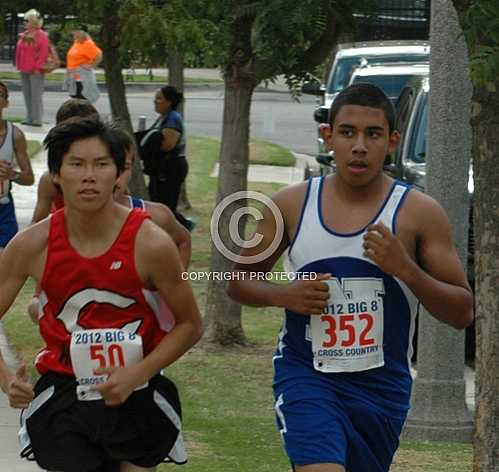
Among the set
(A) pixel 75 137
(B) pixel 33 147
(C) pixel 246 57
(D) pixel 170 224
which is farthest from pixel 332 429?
(B) pixel 33 147

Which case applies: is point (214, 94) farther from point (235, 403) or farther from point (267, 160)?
point (235, 403)

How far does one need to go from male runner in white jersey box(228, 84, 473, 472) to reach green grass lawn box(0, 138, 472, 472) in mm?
2473

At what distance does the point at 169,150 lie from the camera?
14.2 meters

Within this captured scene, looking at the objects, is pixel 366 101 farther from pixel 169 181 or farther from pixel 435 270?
pixel 169 181

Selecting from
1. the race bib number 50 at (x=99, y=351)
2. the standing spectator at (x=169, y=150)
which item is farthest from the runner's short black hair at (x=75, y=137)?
the standing spectator at (x=169, y=150)

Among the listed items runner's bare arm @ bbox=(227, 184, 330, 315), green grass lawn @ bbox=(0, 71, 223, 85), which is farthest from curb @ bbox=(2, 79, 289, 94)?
runner's bare arm @ bbox=(227, 184, 330, 315)

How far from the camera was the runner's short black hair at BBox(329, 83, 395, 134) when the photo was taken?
5.25 metres

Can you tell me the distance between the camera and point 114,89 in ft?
44.2

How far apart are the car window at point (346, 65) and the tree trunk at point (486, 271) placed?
14.8 m

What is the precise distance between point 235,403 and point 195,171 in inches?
568

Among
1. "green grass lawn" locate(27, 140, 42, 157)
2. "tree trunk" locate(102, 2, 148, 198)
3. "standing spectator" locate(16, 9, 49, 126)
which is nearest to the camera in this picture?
"tree trunk" locate(102, 2, 148, 198)

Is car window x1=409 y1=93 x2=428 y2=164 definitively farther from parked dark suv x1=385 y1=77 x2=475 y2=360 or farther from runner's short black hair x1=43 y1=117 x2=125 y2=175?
runner's short black hair x1=43 y1=117 x2=125 y2=175

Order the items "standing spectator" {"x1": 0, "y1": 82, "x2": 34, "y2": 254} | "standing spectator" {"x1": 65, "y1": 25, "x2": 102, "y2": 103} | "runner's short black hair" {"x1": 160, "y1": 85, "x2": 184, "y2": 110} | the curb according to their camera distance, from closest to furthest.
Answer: "standing spectator" {"x1": 0, "y1": 82, "x2": 34, "y2": 254}
"runner's short black hair" {"x1": 160, "y1": 85, "x2": 184, "y2": 110}
"standing spectator" {"x1": 65, "y1": 25, "x2": 102, "y2": 103}
the curb

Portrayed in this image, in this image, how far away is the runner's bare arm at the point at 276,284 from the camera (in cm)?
496
